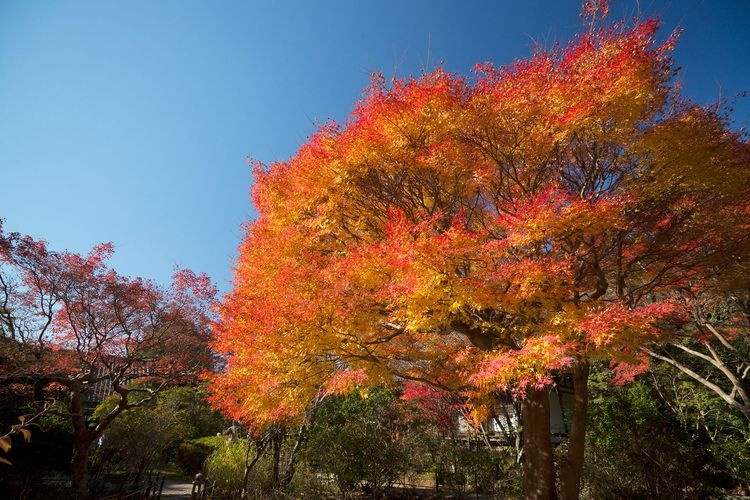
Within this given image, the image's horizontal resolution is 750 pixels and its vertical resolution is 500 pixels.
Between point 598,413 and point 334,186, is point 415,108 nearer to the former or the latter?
point 334,186

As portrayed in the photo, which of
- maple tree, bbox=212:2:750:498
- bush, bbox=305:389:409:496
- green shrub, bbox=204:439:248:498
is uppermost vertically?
maple tree, bbox=212:2:750:498

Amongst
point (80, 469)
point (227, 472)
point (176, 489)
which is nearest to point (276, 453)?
point (227, 472)

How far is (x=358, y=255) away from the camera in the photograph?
304 inches

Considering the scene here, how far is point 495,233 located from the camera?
930 cm

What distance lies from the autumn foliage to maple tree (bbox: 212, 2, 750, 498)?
0.13ft

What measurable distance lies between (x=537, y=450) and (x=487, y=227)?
5210 millimetres

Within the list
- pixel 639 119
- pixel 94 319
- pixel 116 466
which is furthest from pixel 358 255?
pixel 116 466

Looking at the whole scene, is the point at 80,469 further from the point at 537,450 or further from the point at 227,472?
the point at 537,450

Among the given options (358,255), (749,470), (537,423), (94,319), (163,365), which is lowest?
(749,470)

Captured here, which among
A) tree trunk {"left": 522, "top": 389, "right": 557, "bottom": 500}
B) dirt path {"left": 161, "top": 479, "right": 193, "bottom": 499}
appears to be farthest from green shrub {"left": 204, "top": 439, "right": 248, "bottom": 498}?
tree trunk {"left": 522, "top": 389, "right": 557, "bottom": 500}

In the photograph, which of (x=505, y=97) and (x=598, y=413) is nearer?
(x=505, y=97)

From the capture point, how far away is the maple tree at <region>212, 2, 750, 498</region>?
688 cm

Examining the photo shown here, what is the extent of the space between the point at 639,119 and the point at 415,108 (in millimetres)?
4773

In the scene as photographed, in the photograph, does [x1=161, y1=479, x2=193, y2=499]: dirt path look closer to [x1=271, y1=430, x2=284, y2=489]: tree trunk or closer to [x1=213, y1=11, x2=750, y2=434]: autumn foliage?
[x1=271, y1=430, x2=284, y2=489]: tree trunk
